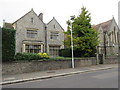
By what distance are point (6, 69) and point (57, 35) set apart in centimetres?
1691

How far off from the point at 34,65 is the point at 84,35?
360 inches

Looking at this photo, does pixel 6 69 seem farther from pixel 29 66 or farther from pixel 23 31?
pixel 23 31

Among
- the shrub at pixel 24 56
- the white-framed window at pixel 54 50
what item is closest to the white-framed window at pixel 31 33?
the white-framed window at pixel 54 50

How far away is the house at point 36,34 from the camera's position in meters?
21.8

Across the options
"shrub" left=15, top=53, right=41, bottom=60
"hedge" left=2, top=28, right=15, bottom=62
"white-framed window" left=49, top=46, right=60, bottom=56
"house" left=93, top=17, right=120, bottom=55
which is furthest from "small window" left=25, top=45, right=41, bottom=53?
"house" left=93, top=17, right=120, bottom=55

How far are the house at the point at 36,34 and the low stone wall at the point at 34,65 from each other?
32.5 feet

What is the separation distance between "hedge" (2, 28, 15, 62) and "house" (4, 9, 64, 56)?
10214mm

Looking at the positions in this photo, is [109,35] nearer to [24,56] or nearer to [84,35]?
Answer: [84,35]

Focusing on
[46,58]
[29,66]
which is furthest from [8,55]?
[46,58]

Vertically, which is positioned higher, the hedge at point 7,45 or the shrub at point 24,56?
the hedge at point 7,45

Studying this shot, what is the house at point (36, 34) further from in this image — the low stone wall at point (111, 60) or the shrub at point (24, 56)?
the low stone wall at point (111, 60)

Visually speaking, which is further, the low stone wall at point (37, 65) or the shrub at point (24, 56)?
the shrub at point (24, 56)

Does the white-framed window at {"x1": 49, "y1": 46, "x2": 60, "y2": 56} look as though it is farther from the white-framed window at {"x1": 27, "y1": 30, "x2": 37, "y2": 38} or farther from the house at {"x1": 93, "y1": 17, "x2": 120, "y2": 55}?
the house at {"x1": 93, "y1": 17, "x2": 120, "y2": 55}

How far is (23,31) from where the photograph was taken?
22297mm
